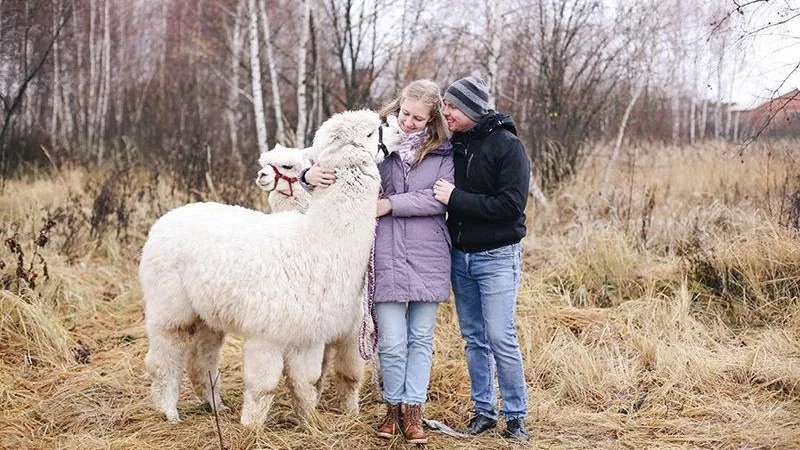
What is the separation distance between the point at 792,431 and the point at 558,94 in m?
7.25

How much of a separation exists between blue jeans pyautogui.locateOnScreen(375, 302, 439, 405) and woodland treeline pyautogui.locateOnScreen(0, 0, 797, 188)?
3.16 m

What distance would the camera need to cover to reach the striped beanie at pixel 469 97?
378cm

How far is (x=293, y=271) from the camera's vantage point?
3791 mm

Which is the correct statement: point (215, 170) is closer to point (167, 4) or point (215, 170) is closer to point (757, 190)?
point (757, 190)

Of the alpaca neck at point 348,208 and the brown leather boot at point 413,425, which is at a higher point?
the alpaca neck at point 348,208

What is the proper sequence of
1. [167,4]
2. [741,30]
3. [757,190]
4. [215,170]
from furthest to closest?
1. [167,4]
2. [215,170]
3. [757,190]
4. [741,30]

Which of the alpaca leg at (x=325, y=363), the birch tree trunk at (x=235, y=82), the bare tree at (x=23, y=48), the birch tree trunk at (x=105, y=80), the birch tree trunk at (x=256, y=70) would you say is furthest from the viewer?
the birch tree trunk at (x=105, y=80)

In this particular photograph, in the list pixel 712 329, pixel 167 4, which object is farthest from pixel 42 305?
pixel 167 4

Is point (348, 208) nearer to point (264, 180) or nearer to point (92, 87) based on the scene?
point (264, 180)

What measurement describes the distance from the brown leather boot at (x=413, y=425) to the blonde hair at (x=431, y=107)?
1.30 meters

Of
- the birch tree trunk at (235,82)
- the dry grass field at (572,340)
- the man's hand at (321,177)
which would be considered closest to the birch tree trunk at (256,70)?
the birch tree trunk at (235,82)

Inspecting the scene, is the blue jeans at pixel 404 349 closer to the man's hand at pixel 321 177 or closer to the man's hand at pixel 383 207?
the man's hand at pixel 383 207

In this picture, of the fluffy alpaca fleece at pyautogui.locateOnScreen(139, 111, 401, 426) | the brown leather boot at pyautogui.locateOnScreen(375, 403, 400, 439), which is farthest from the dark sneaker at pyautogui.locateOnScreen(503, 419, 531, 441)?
the fluffy alpaca fleece at pyautogui.locateOnScreen(139, 111, 401, 426)

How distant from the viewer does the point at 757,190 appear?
28.9 feet
